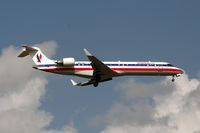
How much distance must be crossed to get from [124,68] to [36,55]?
38.2 feet

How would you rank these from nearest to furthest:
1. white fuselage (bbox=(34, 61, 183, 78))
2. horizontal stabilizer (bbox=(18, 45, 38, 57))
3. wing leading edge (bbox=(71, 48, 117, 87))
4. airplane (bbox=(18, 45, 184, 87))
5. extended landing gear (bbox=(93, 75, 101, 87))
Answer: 1. wing leading edge (bbox=(71, 48, 117, 87))
2. airplane (bbox=(18, 45, 184, 87))
3. white fuselage (bbox=(34, 61, 183, 78))
4. horizontal stabilizer (bbox=(18, 45, 38, 57))
5. extended landing gear (bbox=(93, 75, 101, 87))

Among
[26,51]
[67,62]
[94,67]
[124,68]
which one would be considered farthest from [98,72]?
[26,51]

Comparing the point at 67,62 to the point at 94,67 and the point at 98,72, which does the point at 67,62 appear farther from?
the point at 98,72

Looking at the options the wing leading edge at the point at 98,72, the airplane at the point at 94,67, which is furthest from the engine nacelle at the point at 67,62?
the wing leading edge at the point at 98,72

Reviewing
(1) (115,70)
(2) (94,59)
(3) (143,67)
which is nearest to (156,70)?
(3) (143,67)

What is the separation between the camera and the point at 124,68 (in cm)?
5703

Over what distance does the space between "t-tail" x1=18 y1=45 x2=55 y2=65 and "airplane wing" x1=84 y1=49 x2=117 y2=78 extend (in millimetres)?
5284

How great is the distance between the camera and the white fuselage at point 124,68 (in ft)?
180

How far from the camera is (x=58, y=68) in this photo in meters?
54.5

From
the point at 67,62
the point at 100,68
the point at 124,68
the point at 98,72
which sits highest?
the point at 67,62

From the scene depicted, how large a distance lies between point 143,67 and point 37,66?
14.1 meters

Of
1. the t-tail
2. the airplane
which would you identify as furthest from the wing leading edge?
the t-tail

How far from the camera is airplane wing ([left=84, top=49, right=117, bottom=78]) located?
53.0 meters

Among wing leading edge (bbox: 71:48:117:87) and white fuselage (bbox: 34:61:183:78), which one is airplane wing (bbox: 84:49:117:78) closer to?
wing leading edge (bbox: 71:48:117:87)
